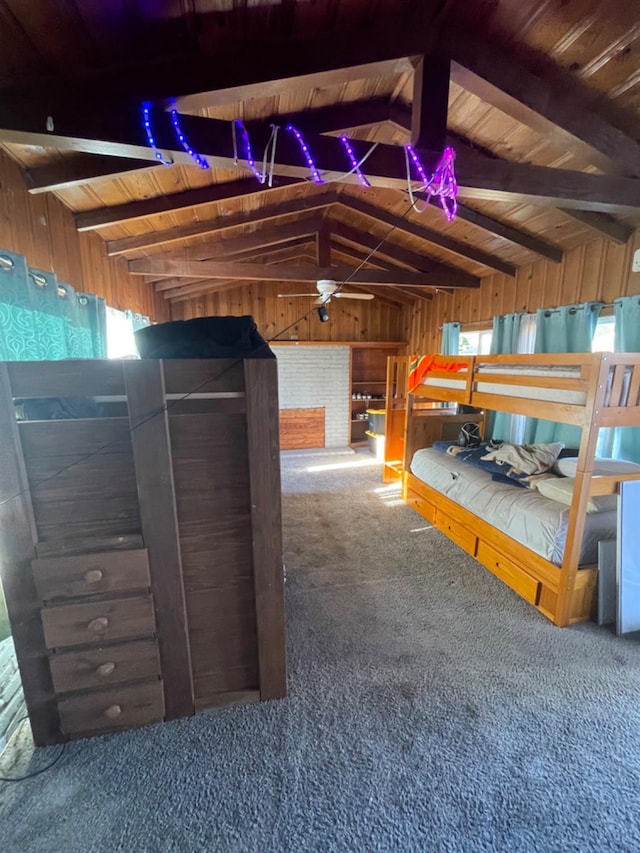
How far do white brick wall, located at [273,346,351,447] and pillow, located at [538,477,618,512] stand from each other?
162 inches

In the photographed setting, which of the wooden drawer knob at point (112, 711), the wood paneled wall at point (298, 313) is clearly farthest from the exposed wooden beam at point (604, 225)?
the wooden drawer knob at point (112, 711)

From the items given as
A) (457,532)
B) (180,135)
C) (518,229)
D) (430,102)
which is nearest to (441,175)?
(430,102)

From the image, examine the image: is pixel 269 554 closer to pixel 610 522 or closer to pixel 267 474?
pixel 267 474

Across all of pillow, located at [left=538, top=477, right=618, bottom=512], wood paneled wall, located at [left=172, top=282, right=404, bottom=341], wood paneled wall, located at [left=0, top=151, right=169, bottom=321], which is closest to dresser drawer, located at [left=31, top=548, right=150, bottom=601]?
wood paneled wall, located at [left=0, top=151, right=169, bottom=321]

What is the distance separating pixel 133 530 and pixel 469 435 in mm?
3515

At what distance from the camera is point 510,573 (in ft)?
7.86

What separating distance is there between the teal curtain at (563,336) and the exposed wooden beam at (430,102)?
2273 millimetres

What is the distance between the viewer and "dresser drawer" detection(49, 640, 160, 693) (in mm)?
1342

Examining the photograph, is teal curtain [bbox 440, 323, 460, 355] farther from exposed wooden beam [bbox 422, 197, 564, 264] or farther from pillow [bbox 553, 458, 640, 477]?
pillow [bbox 553, 458, 640, 477]

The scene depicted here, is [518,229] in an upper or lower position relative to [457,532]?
upper

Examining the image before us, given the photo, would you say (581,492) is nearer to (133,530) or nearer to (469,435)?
(469,435)

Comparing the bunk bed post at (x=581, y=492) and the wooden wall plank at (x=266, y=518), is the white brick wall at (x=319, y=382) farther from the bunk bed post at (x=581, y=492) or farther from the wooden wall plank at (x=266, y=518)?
the wooden wall plank at (x=266, y=518)

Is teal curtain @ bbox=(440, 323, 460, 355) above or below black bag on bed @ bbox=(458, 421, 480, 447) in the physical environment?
above

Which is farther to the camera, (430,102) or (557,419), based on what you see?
(557,419)
